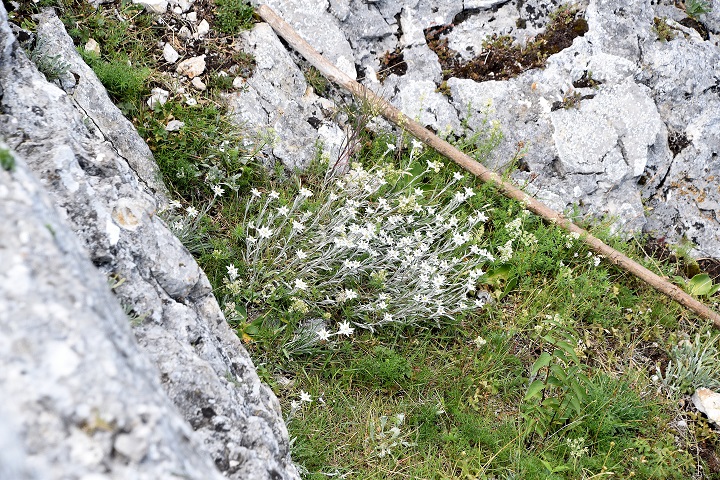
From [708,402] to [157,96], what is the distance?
5865 mm

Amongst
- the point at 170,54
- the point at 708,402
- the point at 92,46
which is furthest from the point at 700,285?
the point at 92,46

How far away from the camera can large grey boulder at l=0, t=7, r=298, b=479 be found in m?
1.50

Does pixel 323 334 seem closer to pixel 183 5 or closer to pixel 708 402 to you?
pixel 708 402

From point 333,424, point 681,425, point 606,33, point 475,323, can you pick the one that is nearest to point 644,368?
point 681,425

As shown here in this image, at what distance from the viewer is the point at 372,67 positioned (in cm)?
635

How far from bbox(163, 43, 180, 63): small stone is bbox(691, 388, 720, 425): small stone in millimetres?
5996

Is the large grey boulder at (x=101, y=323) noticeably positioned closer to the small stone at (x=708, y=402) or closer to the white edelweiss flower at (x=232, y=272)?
the white edelweiss flower at (x=232, y=272)

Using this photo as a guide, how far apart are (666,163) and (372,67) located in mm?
3632

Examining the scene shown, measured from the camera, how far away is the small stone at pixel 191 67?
554 cm

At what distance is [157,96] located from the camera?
5.22 metres

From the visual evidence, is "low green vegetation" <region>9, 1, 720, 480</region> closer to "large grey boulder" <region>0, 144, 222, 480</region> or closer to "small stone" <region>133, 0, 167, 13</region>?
"small stone" <region>133, 0, 167, 13</region>

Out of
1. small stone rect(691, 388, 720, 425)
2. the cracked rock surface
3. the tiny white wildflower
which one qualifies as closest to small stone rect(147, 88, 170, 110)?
the cracked rock surface

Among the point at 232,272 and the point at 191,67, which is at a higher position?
the point at 191,67

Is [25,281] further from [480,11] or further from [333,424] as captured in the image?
[480,11]
